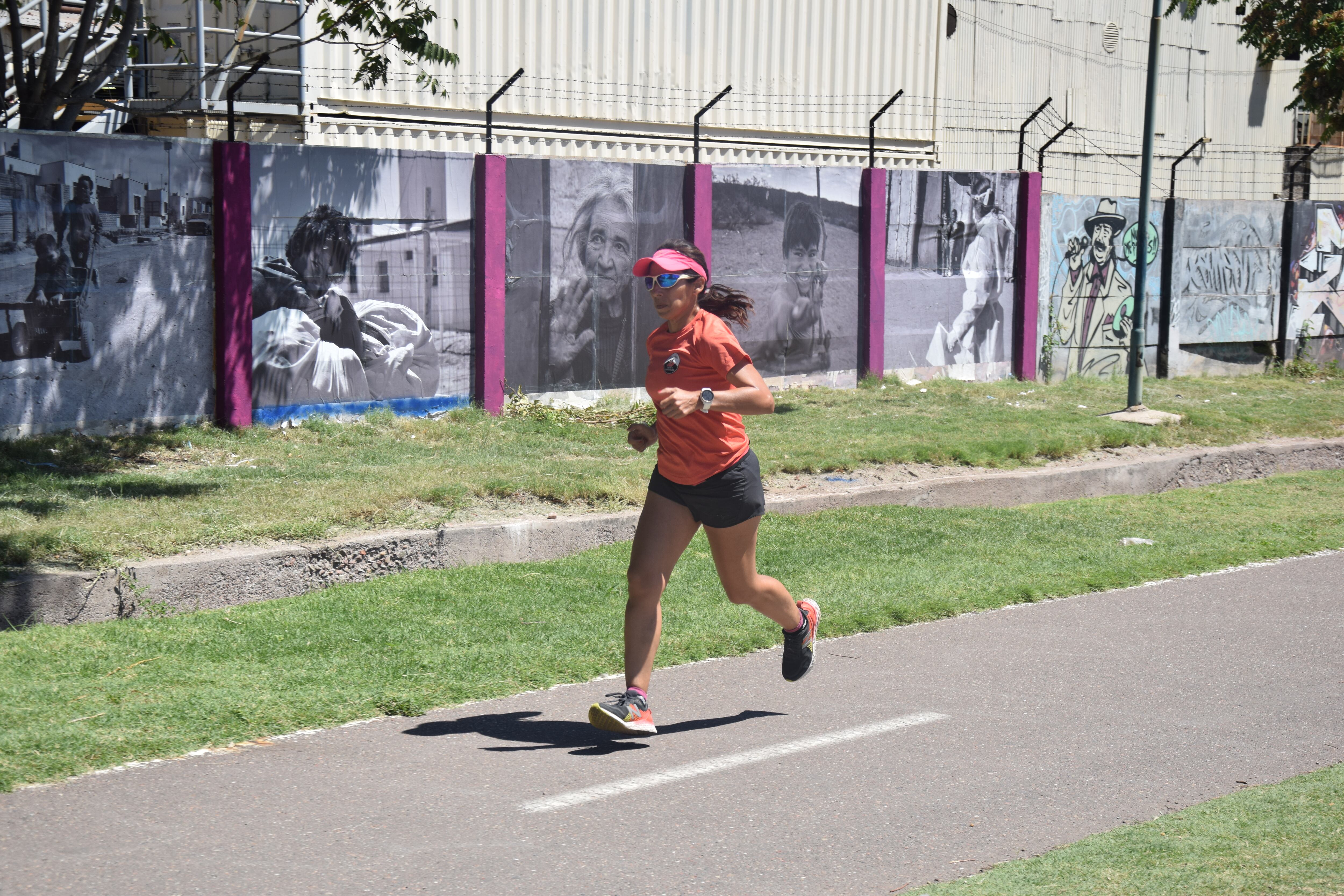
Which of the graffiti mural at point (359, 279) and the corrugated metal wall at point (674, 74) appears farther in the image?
Result: the corrugated metal wall at point (674, 74)

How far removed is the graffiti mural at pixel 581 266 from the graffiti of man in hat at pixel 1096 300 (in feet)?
21.2

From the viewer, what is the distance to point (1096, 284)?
63.5 ft

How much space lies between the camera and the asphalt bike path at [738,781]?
14.1ft

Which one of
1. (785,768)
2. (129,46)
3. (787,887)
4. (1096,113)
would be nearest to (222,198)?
(129,46)

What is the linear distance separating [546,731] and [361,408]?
7543 millimetres

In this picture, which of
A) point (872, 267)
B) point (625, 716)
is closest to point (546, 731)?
point (625, 716)

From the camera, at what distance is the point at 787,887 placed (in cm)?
421

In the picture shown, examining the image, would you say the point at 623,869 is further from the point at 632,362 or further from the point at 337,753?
the point at 632,362

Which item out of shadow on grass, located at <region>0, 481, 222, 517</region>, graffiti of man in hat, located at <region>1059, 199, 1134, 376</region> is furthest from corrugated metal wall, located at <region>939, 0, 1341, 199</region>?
shadow on grass, located at <region>0, 481, 222, 517</region>

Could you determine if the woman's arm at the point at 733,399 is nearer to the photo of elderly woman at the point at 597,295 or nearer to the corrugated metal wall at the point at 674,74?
the photo of elderly woman at the point at 597,295

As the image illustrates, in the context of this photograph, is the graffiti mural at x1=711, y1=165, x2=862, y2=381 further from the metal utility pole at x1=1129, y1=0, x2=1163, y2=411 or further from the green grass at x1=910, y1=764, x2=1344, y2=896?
the green grass at x1=910, y1=764, x2=1344, y2=896

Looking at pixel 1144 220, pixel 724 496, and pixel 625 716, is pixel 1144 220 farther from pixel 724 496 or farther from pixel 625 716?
pixel 625 716

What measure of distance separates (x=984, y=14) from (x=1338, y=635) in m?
19.2

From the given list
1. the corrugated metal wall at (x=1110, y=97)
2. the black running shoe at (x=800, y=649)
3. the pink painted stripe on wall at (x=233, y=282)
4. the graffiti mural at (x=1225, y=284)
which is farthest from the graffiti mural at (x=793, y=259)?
the black running shoe at (x=800, y=649)
